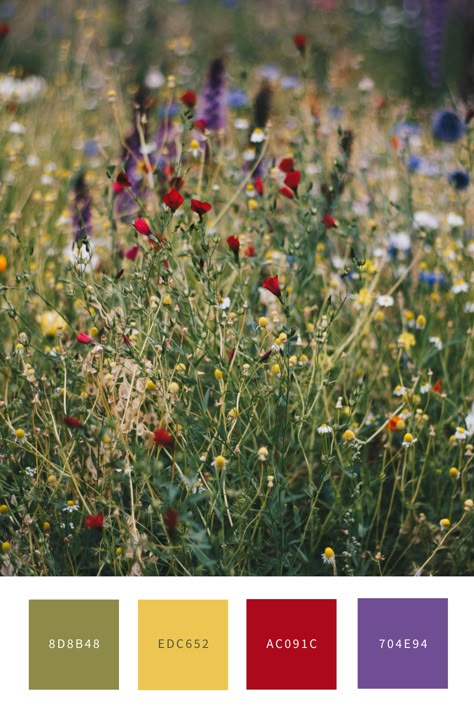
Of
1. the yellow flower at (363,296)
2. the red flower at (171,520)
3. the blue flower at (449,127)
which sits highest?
the blue flower at (449,127)

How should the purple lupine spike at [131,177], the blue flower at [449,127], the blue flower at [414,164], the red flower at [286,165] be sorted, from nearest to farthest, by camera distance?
the red flower at [286,165]
the purple lupine spike at [131,177]
the blue flower at [414,164]
the blue flower at [449,127]

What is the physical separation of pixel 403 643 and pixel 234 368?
2.15ft

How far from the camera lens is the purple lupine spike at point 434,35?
15.8 feet

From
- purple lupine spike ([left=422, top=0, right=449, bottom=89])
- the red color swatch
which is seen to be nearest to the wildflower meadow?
the red color swatch

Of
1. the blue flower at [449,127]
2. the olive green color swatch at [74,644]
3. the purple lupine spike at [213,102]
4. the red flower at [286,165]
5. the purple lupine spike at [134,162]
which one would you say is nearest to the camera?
the olive green color swatch at [74,644]

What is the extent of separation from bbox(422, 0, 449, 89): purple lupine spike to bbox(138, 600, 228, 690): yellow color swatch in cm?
425

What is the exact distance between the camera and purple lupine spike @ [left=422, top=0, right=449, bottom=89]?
4.82 meters

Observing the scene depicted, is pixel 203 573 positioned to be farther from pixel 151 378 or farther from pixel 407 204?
pixel 407 204

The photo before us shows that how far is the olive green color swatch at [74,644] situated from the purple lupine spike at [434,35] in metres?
4.29

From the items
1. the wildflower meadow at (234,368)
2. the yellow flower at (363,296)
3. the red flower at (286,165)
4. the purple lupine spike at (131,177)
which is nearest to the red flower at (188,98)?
the wildflower meadow at (234,368)

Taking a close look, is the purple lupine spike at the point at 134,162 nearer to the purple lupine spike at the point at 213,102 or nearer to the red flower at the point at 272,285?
the purple lupine spike at the point at 213,102

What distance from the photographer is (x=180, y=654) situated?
1433 millimetres

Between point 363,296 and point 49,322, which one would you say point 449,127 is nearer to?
point 363,296

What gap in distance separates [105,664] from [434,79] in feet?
14.3
